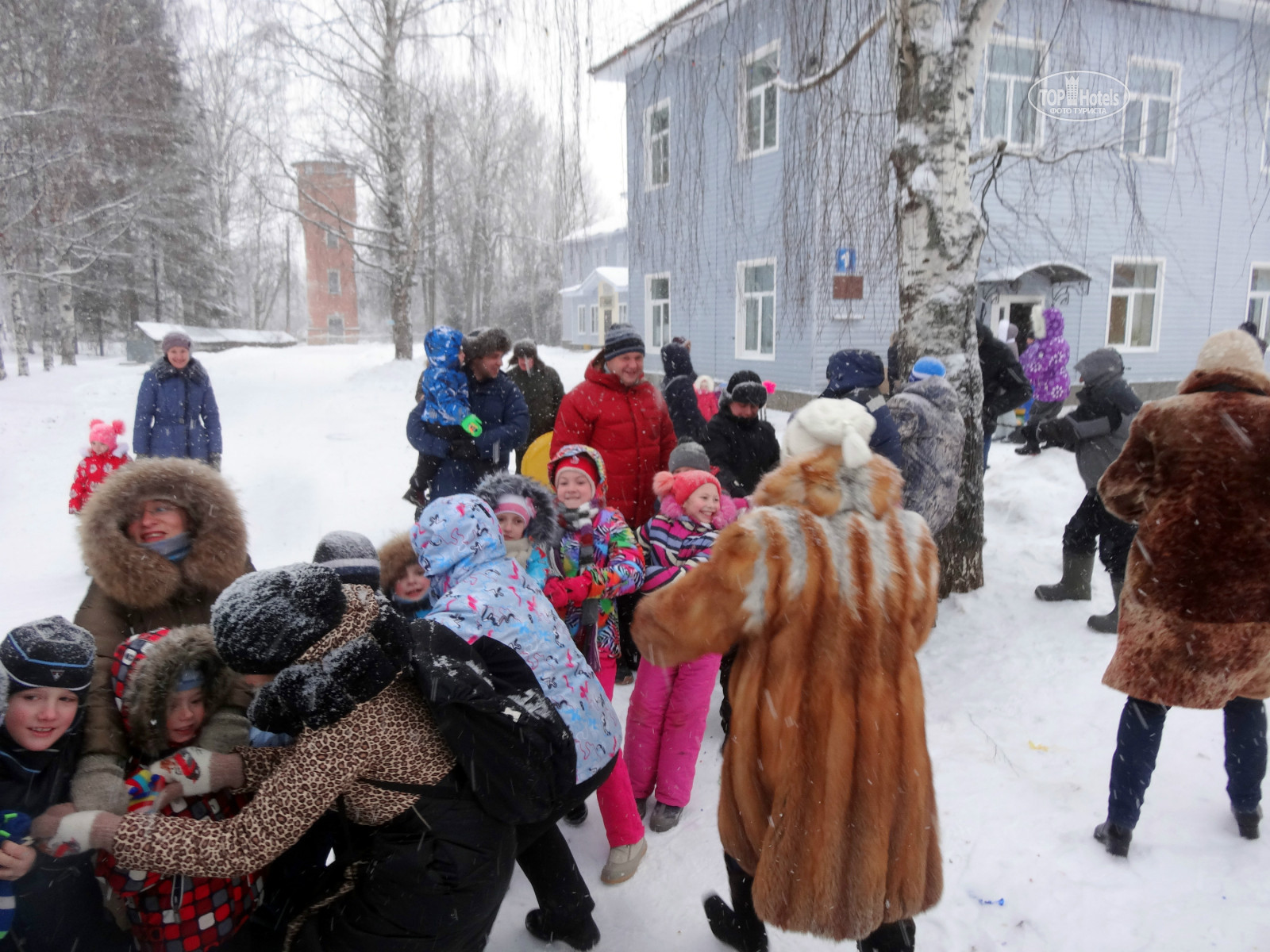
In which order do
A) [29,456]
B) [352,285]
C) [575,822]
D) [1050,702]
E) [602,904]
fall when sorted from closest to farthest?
[602,904] → [575,822] → [1050,702] → [29,456] → [352,285]

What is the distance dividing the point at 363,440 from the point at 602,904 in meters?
10.5

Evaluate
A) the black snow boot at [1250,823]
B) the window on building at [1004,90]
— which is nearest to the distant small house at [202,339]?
the window on building at [1004,90]

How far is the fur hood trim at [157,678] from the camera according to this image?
1958 millimetres

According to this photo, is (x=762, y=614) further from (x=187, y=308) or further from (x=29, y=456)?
(x=187, y=308)

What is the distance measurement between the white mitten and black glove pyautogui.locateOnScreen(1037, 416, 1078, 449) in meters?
4.69

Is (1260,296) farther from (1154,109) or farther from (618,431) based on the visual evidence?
(618,431)

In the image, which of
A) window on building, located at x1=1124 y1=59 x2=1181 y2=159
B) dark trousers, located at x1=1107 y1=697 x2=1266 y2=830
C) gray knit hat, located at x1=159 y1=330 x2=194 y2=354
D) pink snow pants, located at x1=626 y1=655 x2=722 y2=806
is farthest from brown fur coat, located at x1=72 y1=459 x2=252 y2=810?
window on building, located at x1=1124 y1=59 x2=1181 y2=159

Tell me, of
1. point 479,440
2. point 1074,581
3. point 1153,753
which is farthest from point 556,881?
point 1074,581

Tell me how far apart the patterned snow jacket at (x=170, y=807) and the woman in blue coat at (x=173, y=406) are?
4.87 metres

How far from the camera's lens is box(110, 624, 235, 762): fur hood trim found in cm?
196

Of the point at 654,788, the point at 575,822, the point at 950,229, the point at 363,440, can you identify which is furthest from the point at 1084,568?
the point at 363,440

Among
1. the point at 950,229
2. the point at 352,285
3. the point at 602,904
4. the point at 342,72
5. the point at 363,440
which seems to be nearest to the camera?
the point at 602,904

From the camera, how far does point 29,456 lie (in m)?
11.2

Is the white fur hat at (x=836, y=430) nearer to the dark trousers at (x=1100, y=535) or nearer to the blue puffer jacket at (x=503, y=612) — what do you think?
the blue puffer jacket at (x=503, y=612)
